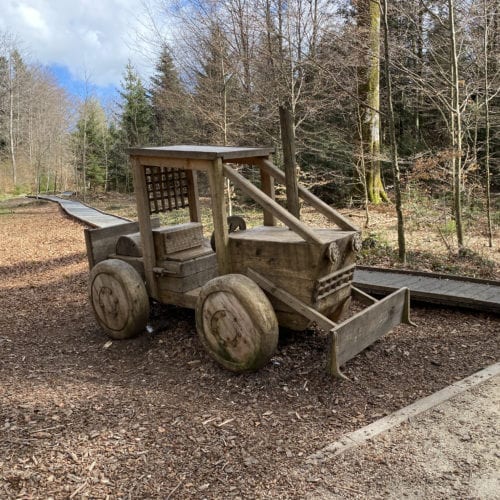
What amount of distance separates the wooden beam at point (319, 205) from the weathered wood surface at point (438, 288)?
5.85 feet

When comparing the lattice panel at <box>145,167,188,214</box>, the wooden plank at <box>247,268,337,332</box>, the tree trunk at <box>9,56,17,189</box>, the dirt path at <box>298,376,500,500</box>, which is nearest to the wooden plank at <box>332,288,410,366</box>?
the wooden plank at <box>247,268,337,332</box>

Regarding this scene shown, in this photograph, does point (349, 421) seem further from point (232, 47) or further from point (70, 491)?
point (232, 47)

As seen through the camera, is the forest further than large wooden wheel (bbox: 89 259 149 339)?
Yes

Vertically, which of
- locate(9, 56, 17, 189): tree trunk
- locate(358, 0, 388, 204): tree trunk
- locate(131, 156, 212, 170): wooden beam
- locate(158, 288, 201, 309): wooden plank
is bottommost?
locate(158, 288, 201, 309): wooden plank

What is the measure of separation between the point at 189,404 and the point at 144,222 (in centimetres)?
177

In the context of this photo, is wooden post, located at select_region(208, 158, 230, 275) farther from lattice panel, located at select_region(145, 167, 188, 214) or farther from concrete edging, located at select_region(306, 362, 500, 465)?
concrete edging, located at select_region(306, 362, 500, 465)

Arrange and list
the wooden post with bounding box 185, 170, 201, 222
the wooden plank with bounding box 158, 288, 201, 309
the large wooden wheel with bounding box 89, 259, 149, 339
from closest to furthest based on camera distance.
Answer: the wooden plank with bounding box 158, 288, 201, 309 < the large wooden wheel with bounding box 89, 259, 149, 339 < the wooden post with bounding box 185, 170, 201, 222

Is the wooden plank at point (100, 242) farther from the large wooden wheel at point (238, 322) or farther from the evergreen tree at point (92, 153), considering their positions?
the evergreen tree at point (92, 153)

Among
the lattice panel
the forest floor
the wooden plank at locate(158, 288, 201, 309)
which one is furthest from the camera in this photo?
the lattice panel

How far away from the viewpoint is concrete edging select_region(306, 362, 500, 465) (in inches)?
110

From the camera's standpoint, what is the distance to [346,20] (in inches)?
452

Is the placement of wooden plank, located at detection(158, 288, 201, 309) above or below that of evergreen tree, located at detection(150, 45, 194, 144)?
below

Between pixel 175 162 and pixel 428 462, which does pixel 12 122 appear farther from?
pixel 428 462

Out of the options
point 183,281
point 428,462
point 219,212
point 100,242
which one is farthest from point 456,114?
point 428,462
